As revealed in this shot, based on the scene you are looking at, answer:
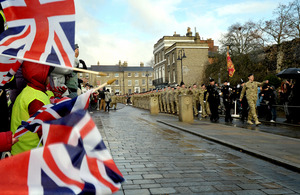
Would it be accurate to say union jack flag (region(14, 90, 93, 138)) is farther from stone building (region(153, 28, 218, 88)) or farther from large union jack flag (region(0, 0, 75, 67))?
stone building (region(153, 28, 218, 88))

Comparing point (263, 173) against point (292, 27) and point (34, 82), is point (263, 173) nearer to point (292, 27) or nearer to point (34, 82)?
point (34, 82)

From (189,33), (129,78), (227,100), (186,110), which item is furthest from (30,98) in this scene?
(129,78)

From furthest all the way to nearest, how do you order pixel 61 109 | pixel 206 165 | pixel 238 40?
pixel 238 40 < pixel 206 165 < pixel 61 109

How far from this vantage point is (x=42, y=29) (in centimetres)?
278

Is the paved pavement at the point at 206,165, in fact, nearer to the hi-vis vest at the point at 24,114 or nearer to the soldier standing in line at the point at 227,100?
the hi-vis vest at the point at 24,114

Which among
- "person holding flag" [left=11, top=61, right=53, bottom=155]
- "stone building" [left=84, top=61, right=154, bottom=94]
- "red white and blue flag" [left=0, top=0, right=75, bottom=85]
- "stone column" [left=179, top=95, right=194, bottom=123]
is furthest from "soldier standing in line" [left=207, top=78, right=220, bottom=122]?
"stone building" [left=84, top=61, right=154, bottom=94]

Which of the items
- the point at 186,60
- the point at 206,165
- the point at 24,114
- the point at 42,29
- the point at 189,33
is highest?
the point at 189,33

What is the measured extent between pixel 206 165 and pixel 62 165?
431 centimetres

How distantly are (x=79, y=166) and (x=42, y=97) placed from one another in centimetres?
113

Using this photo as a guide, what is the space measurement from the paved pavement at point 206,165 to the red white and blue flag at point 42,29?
7.81 feet

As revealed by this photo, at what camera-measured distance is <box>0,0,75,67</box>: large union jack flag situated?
2.66 m

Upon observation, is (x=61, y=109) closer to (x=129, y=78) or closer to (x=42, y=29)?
(x=42, y=29)

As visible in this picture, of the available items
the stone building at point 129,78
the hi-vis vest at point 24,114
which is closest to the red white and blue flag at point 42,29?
the hi-vis vest at point 24,114

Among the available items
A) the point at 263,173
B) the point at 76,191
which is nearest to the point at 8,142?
the point at 76,191
